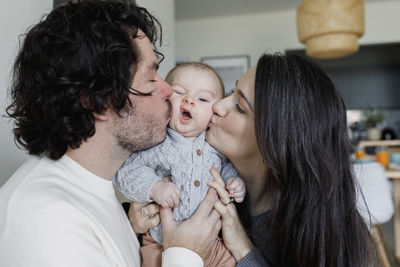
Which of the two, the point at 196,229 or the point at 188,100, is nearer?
the point at 196,229

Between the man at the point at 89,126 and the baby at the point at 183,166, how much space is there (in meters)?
0.07

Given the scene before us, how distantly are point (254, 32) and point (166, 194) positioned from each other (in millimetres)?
5077

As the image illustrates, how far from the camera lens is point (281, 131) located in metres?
1.13

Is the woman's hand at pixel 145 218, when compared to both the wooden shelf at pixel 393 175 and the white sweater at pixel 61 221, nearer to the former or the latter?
the white sweater at pixel 61 221

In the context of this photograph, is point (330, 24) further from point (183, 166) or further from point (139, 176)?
point (139, 176)

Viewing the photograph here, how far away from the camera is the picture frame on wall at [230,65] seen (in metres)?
5.80

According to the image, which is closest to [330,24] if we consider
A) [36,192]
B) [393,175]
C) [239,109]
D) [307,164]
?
[393,175]

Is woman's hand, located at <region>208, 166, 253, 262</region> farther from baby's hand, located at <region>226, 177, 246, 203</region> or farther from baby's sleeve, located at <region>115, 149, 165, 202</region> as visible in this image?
A: baby's sleeve, located at <region>115, 149, 165, 202</region>

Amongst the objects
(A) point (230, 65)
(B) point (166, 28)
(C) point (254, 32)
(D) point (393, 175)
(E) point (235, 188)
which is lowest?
(D) point (393, 175)

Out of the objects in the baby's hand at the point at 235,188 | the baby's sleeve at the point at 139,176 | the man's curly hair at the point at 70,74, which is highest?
the man's curly hair at the point at 70,74

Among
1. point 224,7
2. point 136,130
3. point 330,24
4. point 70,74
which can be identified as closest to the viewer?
point 70,74

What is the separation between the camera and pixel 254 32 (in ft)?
19.0

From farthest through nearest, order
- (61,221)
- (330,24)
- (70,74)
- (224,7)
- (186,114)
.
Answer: (224,7)
(330,24)
(186,114)
(70,74)
(61,221)

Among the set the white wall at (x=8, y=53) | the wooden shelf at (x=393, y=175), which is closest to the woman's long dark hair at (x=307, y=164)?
the white wall at (x=8, y=53)
